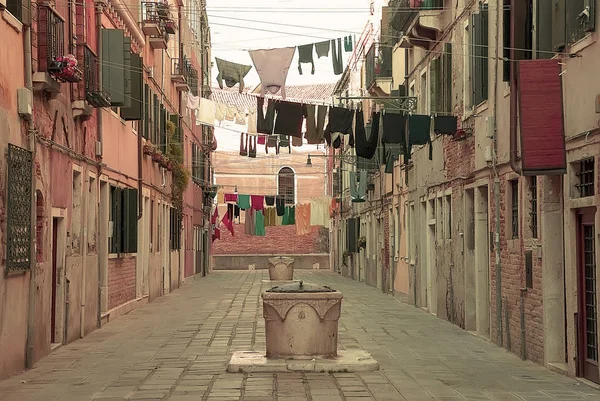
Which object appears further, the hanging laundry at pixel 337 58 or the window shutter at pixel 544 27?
the hanging laundry at pixel 337 58

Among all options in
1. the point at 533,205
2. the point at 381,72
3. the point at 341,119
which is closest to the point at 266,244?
the point at 381,72

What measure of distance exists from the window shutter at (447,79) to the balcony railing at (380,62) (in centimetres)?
1045

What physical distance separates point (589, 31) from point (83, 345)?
9.19 meters

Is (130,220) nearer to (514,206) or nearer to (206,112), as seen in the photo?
(206,112)

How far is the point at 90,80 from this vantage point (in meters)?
18.7

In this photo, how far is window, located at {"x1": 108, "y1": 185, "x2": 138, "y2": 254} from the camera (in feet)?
75.4

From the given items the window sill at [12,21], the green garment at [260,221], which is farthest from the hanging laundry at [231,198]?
the window sill at [12,21]

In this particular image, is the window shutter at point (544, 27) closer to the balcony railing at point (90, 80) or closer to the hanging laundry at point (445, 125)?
the hanging laundry at point (445, 125)

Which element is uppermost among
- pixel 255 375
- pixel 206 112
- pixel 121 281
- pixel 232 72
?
pixel 232 72

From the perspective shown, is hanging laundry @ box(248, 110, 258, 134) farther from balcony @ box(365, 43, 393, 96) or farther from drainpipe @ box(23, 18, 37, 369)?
drainpipe @ box(23, 18, 37, 369)

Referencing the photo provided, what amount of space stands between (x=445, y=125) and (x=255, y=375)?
9.23 metres

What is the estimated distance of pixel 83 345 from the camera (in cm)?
1769

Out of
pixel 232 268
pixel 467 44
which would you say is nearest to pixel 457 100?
pixel 467 44

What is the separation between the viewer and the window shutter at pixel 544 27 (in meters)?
13.8
